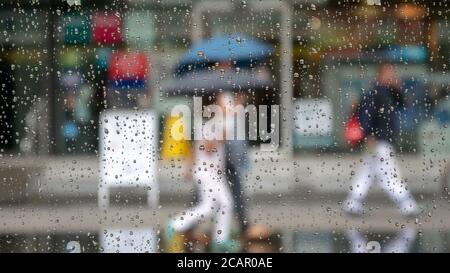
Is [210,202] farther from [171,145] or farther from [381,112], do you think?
[381,112]

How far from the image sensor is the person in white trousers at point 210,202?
238 centimetres

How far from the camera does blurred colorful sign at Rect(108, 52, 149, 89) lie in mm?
2400

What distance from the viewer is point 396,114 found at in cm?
246

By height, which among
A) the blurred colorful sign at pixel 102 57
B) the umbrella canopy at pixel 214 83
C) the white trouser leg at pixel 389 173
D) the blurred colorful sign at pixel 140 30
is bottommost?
the white trouser leg at pixel 389 173

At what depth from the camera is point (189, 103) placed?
238 cm

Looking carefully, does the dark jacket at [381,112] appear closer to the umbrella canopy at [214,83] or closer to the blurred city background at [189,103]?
the blurred city background at [189,103]

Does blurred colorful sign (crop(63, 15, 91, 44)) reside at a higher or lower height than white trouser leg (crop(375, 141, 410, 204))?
higher

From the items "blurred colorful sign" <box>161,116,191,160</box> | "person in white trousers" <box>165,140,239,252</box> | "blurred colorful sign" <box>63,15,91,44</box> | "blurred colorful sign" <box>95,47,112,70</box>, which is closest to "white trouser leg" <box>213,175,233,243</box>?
"person in white trousers" <box>165,140,239,252</box>

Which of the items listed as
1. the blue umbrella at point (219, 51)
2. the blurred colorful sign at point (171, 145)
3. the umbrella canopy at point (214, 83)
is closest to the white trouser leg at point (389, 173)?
the umbrella canopy at point (214, 83)

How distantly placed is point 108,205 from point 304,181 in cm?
70

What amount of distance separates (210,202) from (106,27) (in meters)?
0.72

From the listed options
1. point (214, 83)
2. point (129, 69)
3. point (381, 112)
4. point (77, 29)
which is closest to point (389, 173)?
point (381, 112)

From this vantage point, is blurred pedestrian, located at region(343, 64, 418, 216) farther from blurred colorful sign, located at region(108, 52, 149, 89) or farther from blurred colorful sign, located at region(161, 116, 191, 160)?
blurred colorful sign, located at region(108, 52, 149, 89)

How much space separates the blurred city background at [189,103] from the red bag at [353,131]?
0.02 meters
